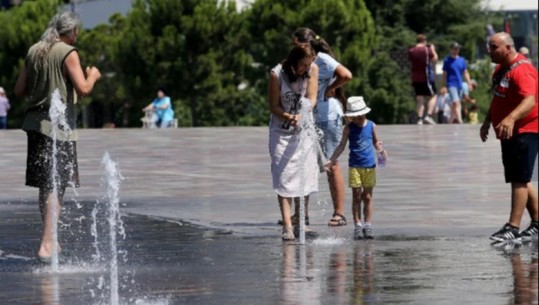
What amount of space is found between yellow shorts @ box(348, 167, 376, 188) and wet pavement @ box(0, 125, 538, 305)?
399mm

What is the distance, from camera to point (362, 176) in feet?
42.7

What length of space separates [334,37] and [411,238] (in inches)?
1552

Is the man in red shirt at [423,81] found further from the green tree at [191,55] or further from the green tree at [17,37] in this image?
the green tree at [17,37]

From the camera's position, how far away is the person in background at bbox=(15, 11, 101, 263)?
11039 millimetres

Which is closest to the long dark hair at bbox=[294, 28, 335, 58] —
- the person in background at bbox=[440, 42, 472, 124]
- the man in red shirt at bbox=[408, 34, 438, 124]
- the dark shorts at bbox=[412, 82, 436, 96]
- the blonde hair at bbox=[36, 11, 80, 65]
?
the blonde hair at bbox=[36, 11, 80, 65]

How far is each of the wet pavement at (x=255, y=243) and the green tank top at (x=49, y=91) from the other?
0.90 m

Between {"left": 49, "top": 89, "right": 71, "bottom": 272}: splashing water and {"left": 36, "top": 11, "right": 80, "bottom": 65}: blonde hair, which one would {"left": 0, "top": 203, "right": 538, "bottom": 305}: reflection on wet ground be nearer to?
{"left": 49, "top": 89, "right": 71, "bottom": 272}: splashing water

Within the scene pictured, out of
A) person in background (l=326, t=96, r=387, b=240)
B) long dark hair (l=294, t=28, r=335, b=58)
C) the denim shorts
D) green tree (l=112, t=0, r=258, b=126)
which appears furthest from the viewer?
green tree (l=112, t=0, r=258, b=126)

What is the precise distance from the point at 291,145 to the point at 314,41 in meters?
0.98

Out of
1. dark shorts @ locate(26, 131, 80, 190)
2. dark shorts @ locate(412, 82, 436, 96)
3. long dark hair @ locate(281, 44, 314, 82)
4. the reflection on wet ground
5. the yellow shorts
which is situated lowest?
the reflection on wet ground

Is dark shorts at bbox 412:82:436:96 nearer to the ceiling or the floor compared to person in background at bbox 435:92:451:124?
nearer to the ceiling

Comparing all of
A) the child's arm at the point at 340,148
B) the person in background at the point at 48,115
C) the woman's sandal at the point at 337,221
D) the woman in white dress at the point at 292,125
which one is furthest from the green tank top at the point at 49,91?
the woman's sandal at the point at 337,221

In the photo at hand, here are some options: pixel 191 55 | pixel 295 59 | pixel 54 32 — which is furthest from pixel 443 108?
pixel 54 32

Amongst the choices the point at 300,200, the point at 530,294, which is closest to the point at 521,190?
the point at 300,200
